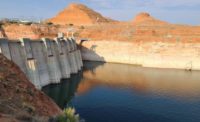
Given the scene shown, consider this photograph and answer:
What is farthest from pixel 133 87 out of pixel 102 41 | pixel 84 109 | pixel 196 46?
pixel 102 41

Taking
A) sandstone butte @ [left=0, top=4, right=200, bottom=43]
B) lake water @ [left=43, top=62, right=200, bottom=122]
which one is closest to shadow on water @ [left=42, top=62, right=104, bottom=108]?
lake water @ [left=43, top=62, right=200, bottom=122]

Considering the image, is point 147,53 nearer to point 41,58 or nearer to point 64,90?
point 64,90

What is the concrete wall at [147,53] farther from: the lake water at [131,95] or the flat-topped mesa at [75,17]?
the flat-topped mesa at [75,17]

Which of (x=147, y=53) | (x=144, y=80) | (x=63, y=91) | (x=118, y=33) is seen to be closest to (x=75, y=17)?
(x=118, y=33)

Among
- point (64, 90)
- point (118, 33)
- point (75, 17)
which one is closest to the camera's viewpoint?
point (64, 90)

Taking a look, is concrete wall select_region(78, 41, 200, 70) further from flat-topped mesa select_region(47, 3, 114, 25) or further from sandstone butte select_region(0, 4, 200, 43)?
flat-topped mesa select_region(47, 3, 114, 25)

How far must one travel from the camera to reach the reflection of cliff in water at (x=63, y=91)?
44250mm

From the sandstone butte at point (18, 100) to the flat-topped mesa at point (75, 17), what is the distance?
127 meters

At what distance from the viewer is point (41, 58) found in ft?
170

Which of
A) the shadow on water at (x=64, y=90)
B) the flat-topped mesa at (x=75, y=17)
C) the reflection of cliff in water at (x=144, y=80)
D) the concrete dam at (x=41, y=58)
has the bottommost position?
the reflection of cliff in water at (x=144, y=80)

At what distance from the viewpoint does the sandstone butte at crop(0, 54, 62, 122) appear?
59.4ft

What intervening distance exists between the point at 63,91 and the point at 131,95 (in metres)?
11.4

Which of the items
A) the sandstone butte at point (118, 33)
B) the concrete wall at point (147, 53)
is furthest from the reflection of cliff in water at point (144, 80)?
the sandstone butte at point (118, 33)

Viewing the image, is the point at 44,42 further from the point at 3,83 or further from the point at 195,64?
the point at 195,64
